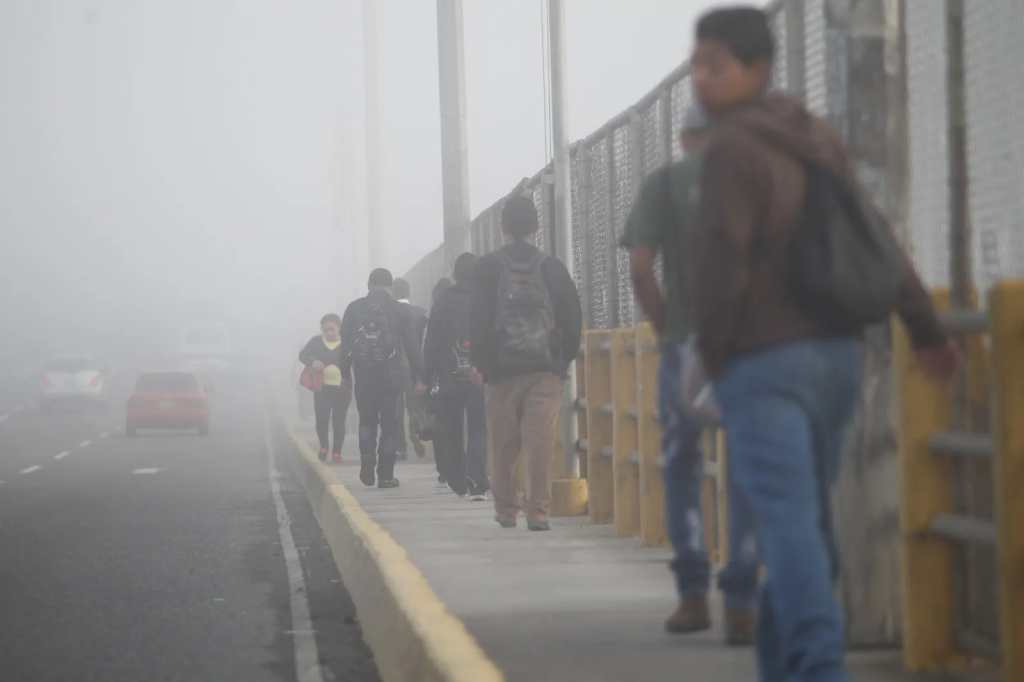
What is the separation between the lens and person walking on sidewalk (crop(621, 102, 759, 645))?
6.11 m

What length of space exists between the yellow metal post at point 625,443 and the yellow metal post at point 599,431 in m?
0.86

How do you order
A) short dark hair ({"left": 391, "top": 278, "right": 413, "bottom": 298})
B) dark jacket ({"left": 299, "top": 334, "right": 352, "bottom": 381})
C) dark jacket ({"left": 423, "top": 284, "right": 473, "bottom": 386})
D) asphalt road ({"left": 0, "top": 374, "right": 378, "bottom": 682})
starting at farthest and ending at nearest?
dark jacket ({"left": 299, "top": 334, "right": 352, "bottom": 381}), short dark hair ({"left": 391, "top": 278, "right": 413, "bottom": 298}), dark jacket ({"left": 423, "top": 284, "right": 473, "bottom": 386}), asphalt road ({"left": 0, "top": 374, "right": 378, "bottom": 682})

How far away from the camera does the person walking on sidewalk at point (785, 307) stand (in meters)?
4.54

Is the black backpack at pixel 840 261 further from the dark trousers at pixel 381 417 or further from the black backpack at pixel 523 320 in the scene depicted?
the dark trousers at pixel 381 417

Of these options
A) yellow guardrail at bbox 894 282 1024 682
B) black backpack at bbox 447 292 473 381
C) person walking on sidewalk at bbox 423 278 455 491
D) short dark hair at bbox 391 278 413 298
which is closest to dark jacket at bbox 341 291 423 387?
person walking on sidewalk at bbox 423 278 455 491

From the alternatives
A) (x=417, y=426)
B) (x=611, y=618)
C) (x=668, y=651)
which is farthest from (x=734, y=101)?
(x=417, y=426)

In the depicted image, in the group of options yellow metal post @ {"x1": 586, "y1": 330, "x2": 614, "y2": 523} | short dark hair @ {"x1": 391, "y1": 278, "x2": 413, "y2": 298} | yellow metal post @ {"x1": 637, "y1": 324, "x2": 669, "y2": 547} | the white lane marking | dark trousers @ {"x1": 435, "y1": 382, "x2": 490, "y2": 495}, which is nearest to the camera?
the white lane marking

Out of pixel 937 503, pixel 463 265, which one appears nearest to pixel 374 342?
pixel 463 265

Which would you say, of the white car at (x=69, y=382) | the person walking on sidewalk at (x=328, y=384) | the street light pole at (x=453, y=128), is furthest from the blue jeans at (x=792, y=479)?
the white car at (x=69, y=382)

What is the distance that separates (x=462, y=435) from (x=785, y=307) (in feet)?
36.0

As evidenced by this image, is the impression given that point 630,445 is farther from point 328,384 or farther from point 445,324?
point 328,384

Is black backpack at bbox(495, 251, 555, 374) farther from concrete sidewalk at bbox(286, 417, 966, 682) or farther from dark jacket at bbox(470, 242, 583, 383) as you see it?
concrete sidewalk at bbox(286, 417, 966, 682)

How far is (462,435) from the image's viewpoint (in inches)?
611

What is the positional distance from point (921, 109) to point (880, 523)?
1404mm
